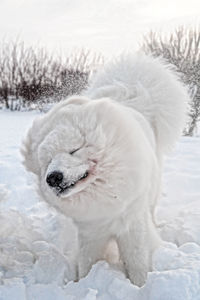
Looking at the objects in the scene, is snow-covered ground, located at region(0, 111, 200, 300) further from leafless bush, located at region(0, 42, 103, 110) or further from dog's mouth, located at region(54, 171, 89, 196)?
leafless bush, located at region(0, 42, 103, 110)

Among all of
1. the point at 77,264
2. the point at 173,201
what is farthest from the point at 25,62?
the point at 77,264

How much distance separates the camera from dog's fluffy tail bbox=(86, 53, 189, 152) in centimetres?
291

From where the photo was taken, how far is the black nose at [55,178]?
1683mm

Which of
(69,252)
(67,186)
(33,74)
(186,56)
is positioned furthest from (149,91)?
(33,74)

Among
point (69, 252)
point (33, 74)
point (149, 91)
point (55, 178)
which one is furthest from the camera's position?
point (33, 74)

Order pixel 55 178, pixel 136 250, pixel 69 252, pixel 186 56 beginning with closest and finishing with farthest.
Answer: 1. pixel 55 178
2. pixel 136 250
3. pixel 69 252
4. pixel 186 56

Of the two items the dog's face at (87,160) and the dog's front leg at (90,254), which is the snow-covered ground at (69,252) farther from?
the dog's face at (87,160)

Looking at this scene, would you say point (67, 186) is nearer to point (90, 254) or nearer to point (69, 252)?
point (90, 254)

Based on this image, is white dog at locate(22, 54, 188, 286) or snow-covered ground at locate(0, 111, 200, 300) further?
white dog at locate(22, 54, 188, 286)

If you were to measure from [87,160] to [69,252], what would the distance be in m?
0.90

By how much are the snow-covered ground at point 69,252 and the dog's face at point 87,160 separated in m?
0.36

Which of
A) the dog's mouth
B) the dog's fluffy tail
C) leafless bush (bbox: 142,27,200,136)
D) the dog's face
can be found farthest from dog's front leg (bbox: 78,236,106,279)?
leafless bush (bbox: 142,27,200,136)

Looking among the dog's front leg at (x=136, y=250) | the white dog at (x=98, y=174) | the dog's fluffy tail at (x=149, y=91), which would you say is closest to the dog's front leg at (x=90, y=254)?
the white dog at (x=98, y=174)

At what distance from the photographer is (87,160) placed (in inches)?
69.1
